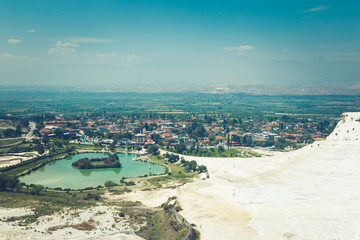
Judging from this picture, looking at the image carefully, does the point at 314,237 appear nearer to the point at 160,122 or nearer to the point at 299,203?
the point at 299,203

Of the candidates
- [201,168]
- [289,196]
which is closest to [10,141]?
[201,168]

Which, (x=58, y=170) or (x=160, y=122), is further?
(x=160, y=122)

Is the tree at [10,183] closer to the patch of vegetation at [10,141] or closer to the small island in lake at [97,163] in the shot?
the small island in lake at [97,163]

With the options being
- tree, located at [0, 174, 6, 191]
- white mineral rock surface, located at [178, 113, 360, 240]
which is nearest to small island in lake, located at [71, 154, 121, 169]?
tree, located at [0, 174, 6, 191]

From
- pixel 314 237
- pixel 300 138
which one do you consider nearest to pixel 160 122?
pixel 300 138

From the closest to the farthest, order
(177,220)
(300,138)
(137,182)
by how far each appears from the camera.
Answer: (177,220) → (137,182) → (300,138)

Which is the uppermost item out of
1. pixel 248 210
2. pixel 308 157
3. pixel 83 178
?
pixel 308 157

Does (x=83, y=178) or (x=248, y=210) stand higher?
(x=248, y=210)
